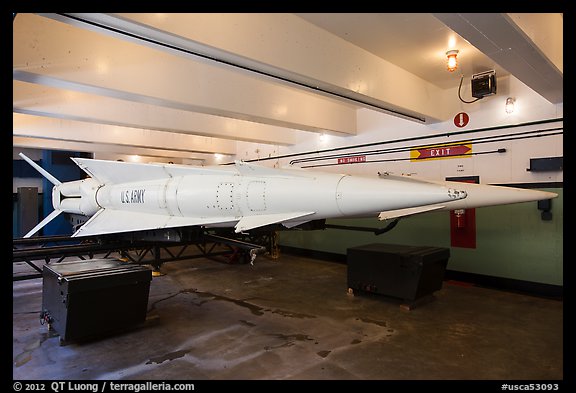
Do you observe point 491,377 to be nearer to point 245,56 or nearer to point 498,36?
point 498,36

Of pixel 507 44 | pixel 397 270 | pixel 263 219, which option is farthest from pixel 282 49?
pixel 397 270

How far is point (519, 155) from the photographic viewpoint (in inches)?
246

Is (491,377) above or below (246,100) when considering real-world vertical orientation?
below

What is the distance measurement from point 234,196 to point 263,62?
1690 mm

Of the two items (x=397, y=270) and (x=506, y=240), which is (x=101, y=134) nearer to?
(x=397, y=270)

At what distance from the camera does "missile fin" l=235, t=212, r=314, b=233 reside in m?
3.43

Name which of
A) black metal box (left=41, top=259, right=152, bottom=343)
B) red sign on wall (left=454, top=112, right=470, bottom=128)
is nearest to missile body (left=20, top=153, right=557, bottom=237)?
black metal box (left=41, top=259, right=152, bottom=343)

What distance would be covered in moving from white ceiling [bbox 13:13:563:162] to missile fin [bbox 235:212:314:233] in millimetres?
1912

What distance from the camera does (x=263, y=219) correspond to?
360 centimetres

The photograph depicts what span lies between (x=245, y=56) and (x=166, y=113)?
4308mm

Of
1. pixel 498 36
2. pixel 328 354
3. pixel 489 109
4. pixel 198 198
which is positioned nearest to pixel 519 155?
pixel 489 109

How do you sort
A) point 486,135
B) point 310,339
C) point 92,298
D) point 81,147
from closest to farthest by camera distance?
point 92,298 < point 310,339 < point 486,135 < point 81,147
